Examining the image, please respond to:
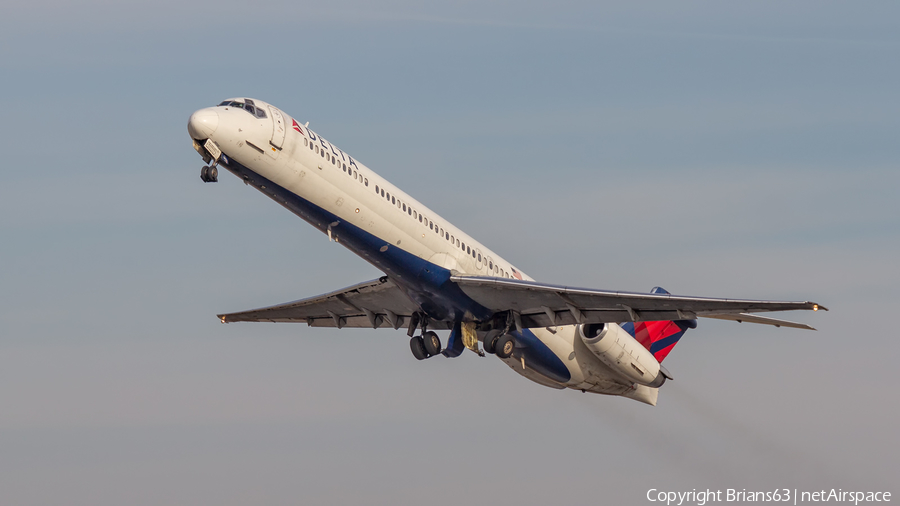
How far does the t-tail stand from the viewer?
46594 millimetres

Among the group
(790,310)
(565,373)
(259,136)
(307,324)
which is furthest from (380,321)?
(790,310)

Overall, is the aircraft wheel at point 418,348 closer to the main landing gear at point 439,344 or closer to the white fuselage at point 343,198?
the main landing gear at point 439,344

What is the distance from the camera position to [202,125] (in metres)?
32.4

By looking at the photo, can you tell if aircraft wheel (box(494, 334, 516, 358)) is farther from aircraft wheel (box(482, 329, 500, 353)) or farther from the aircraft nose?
the aircraft nose

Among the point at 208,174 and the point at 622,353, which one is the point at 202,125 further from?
the point at 622,353

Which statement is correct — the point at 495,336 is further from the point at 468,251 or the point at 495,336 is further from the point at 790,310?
the point at 790,310

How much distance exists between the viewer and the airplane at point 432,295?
3381 centimetres

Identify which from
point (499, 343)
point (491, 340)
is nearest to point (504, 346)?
point (499, 343)

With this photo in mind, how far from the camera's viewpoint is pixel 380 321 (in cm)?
4372

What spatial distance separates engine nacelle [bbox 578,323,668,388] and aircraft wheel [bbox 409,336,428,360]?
Result: 6.30 meters

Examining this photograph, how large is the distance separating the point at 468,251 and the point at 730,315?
925 cm

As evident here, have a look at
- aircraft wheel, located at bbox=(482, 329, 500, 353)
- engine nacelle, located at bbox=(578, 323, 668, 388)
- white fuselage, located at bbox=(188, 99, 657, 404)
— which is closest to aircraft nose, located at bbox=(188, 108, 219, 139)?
white fuselage, located at bbox=(188, 99, 657, 404)

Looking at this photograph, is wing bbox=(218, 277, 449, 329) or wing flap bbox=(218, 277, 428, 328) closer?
wing bbox=(218, 277, 449, 329)

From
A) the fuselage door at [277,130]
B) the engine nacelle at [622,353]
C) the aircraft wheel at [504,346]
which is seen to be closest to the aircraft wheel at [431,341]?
the aircraft wheel at [504,346]
